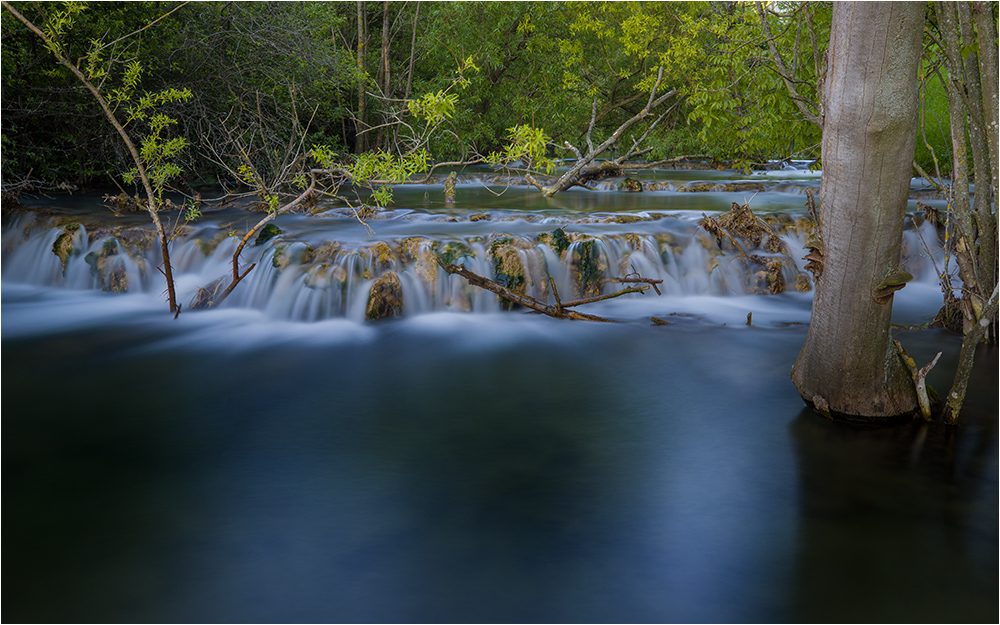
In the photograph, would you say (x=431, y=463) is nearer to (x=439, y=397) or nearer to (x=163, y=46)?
(x=439, y=397)

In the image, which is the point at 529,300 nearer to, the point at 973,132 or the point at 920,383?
the point at 920,383

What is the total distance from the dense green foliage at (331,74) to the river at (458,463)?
6.07 feet

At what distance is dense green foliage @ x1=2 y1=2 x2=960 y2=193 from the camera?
888 cm

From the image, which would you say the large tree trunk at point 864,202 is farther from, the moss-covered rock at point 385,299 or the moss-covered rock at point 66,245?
the moss-covered rock at point 66,245

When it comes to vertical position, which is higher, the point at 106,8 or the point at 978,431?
the point at 106,8

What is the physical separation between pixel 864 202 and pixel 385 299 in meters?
5.21

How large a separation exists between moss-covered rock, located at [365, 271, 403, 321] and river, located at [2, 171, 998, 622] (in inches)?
5.0

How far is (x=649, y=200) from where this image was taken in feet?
48.9

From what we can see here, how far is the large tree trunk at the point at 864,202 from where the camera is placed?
4180 mm

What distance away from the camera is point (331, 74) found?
561 inches

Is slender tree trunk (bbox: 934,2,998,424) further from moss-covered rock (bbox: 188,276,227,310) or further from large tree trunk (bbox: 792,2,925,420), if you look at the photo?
moss-covered rock (bbox: 188,276,227,310)

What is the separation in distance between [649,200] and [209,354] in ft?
33.1

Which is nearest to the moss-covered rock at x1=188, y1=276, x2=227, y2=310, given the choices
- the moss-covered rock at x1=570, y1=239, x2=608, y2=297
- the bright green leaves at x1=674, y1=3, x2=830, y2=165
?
the moss-covered rock at x1=570, y1=239, x2=608, y2=297

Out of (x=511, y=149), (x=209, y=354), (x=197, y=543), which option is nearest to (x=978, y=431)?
(x=511, y=149)
